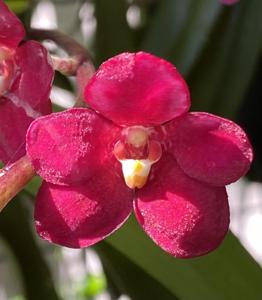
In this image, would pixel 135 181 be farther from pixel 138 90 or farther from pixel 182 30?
pixel 182 30

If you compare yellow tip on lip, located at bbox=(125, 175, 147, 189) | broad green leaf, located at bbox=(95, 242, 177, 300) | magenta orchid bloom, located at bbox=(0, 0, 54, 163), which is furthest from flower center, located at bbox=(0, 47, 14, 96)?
broad green leaf, located at bbox=(95, 242, 177, 300)

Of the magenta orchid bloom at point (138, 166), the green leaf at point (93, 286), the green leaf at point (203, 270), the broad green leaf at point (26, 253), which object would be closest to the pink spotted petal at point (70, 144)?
the magenta orchid bloom at point (138, 166)

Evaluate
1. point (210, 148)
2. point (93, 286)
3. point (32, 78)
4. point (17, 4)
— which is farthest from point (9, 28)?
point (93, 286)

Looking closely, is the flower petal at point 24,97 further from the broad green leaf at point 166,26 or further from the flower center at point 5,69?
the broad green leaf at point 166,26

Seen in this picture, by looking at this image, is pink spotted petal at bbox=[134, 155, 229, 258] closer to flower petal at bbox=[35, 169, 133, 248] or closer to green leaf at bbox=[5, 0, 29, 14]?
flower petal at bbox=[35, 169, 133, 248]

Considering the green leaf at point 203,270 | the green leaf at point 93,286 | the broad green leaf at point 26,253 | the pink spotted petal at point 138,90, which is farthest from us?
the green leaf at point 93,286

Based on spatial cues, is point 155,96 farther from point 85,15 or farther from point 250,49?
point 85,15

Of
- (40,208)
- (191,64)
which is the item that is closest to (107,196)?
(40,208)
